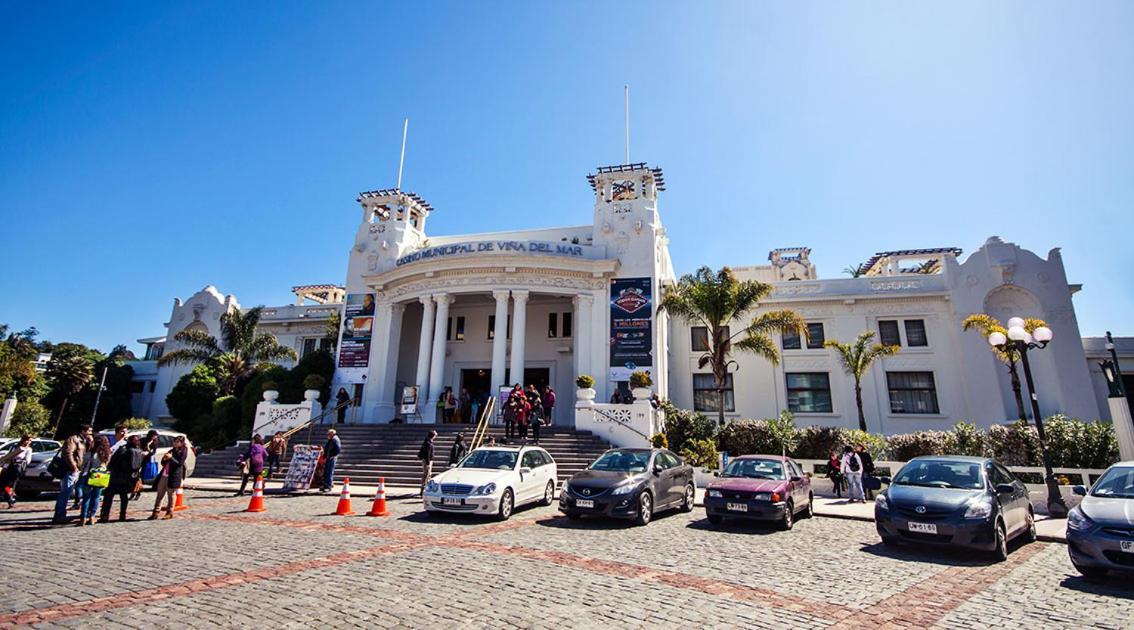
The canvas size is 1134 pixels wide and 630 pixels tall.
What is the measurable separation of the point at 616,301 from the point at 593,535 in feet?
49.3

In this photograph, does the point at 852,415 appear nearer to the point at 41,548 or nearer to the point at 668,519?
the point at 668,519

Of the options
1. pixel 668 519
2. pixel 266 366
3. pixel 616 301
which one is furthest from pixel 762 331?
pixel 266 366

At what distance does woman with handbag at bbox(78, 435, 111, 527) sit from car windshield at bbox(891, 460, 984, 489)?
1364cm

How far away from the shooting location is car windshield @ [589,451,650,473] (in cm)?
1100

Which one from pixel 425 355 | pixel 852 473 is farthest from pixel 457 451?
pixel 852 473

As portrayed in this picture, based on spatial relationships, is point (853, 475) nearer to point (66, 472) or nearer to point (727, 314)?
point (727, 314)

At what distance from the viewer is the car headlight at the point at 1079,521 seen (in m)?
6.53

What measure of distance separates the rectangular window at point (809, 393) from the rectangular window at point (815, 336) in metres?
1.38

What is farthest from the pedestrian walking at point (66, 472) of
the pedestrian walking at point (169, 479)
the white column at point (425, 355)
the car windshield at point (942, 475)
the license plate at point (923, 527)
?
the car windshield at point (942, 475)

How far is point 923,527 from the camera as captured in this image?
7.76 m

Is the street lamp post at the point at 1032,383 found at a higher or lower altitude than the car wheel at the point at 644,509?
higher

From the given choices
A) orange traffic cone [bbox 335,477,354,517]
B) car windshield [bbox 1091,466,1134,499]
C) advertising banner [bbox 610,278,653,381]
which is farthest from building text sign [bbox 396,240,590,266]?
car windshield [bbox 1091,466,1134,499]

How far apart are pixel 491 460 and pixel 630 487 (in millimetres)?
3383

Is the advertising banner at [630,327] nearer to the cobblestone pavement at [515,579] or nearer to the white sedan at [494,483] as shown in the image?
the white sedan at [494,483]
